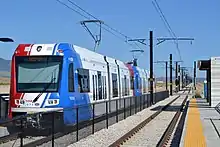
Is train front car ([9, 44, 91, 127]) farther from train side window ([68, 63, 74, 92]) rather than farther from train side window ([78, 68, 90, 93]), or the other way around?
train side window ([78, 68, 90, 93])

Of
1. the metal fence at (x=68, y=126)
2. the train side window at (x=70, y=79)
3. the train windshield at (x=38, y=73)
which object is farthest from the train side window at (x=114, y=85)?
the train windshield at (x=38, y=73)

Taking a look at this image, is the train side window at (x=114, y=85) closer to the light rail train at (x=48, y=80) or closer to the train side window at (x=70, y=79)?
the light rail train at (x=48, y=80)

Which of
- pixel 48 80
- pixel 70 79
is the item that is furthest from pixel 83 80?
pixel 48 80

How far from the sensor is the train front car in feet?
56.9

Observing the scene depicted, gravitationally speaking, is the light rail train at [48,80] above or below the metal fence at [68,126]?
above

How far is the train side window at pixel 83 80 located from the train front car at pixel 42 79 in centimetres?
67

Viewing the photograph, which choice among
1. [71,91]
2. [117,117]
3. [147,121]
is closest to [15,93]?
[71,91]

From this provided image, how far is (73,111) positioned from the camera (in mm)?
16531

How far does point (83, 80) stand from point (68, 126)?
3.82 m

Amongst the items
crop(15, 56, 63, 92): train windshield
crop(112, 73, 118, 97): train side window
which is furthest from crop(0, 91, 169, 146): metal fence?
crop(112, 73, 118, 97): train side window

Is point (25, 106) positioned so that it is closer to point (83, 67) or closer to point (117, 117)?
point (83, 67)

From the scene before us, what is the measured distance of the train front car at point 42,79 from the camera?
17.3m

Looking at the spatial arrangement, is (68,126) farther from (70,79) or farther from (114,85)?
(114,85)

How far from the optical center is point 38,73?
58.7 feet
